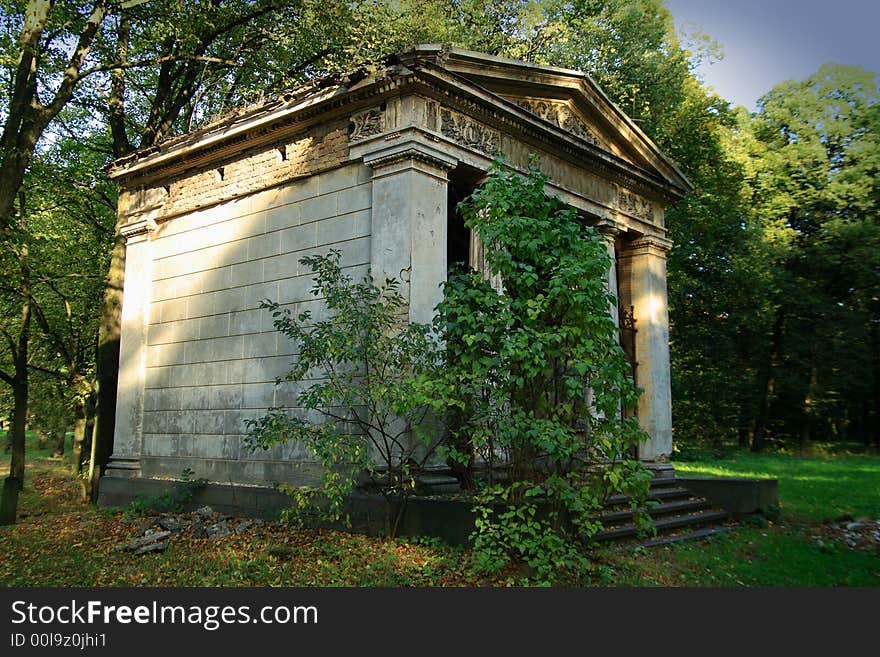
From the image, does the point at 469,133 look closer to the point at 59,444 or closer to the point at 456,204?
the point at 456,204

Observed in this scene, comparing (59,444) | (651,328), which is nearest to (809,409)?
(651,328)

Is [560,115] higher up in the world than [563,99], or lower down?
lower down

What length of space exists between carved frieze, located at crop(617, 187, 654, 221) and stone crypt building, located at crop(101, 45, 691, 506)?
43 mm

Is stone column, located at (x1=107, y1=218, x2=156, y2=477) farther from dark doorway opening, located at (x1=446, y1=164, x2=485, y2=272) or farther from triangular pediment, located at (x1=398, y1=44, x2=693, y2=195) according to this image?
triangular pediment, located at (x1=398, y1=44, x2=693, y2=195)

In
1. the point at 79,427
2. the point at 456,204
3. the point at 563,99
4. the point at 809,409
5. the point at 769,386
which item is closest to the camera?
the point at 456,204

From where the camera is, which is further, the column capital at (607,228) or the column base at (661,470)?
the column capital at (607,228)

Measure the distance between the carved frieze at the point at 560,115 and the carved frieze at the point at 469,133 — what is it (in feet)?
3.60

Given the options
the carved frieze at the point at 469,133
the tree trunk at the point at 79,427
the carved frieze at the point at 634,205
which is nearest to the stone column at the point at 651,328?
the carved frieze at the point at 634,205

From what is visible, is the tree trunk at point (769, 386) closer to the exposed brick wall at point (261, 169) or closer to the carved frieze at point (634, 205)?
the carved frieze at point (634, 205)

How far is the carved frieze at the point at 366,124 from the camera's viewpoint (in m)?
9.09

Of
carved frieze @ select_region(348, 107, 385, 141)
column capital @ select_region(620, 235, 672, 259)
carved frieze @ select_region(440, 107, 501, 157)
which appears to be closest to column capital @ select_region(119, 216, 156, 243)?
carved frieze @ select_region(348, 107, 385, 141)

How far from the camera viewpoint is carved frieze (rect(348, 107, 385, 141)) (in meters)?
9.09

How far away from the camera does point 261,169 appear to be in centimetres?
1057

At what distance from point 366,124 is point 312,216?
60.3 inches
